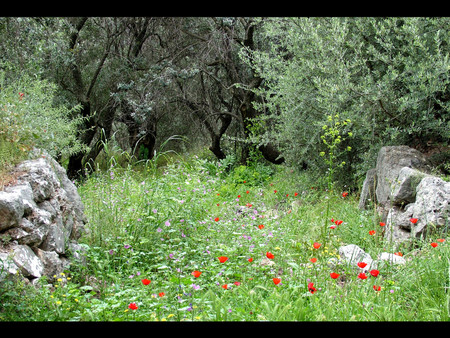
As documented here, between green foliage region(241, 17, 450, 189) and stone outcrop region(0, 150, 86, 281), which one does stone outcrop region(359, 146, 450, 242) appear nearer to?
green foliage region(241, 17, 450, 189)

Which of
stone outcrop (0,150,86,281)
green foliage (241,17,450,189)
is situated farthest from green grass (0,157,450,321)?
green foliage (241,17,450,189)

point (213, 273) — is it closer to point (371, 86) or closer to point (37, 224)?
point (37, 224)

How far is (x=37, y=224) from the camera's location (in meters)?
2.78

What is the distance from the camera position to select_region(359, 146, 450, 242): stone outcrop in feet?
12.1

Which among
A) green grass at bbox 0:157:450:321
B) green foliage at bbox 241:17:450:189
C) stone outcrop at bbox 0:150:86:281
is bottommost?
green grass at bbox 0:157:450:321

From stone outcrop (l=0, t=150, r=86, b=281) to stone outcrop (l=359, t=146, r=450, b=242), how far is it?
275 centimetres

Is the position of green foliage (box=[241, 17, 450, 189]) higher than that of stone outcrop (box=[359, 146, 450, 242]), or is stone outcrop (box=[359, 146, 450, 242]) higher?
green foliage (box=[241, 17, 450, 189])

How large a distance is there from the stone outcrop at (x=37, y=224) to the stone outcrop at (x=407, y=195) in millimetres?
2753

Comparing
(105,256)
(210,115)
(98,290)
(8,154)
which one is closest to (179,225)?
(105,256)

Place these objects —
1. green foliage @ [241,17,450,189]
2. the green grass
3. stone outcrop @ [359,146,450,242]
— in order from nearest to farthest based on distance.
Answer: the green grass < stone outcrop @ [359,146,450,242] < green foliage @ [241,17,450,189]

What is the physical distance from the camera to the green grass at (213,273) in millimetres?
2230

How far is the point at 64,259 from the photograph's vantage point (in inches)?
122
